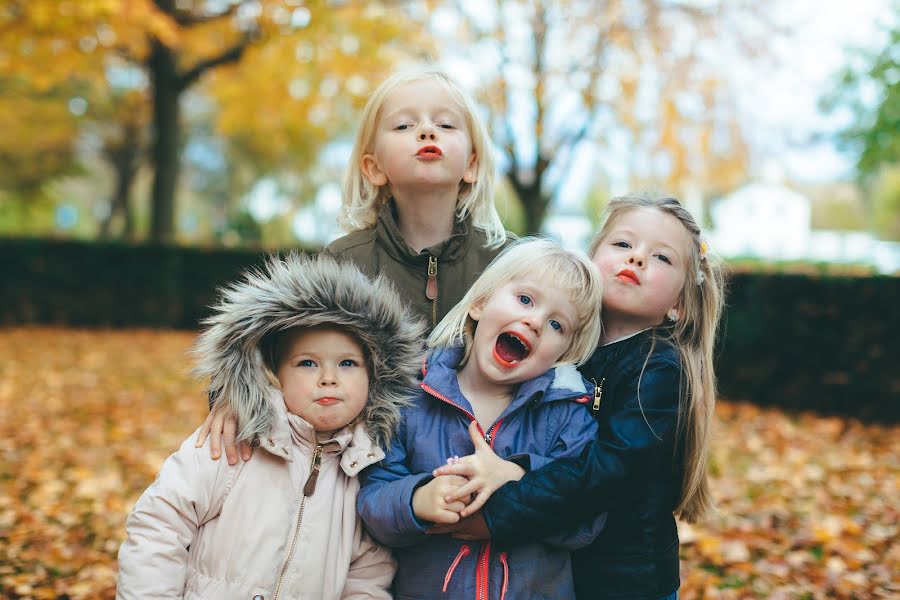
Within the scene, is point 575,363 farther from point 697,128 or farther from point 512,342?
point 697,128

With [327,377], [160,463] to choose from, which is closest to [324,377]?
[327,377]

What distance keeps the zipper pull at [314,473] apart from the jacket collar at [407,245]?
778mm

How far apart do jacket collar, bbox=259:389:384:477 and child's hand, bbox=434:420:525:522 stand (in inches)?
8.9

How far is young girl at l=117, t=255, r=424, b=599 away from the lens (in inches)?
85.4

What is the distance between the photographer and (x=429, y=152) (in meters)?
2.65

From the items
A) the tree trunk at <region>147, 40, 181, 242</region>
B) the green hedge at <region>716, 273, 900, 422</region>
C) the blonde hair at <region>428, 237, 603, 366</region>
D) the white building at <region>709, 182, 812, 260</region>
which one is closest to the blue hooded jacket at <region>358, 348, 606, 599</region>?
the blonde hair at <region>428, 237, 603, 366</region>

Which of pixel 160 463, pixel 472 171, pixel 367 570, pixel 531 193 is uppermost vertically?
pixel 531 193

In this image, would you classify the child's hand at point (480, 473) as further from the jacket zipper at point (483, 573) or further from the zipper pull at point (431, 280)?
the zipper pull at point (431, 280)

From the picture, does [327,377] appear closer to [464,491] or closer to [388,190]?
[464,491]

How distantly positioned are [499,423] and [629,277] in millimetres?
582

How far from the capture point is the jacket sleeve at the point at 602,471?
6.95 ft

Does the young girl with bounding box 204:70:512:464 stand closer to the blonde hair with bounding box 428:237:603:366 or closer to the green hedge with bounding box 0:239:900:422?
the blonde hair with bounding box 428:237:603:366

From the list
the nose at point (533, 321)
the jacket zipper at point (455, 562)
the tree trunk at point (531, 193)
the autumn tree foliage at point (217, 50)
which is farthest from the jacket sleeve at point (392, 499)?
the tree trunk at point (531, 193)

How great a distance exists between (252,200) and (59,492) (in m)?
35.1
